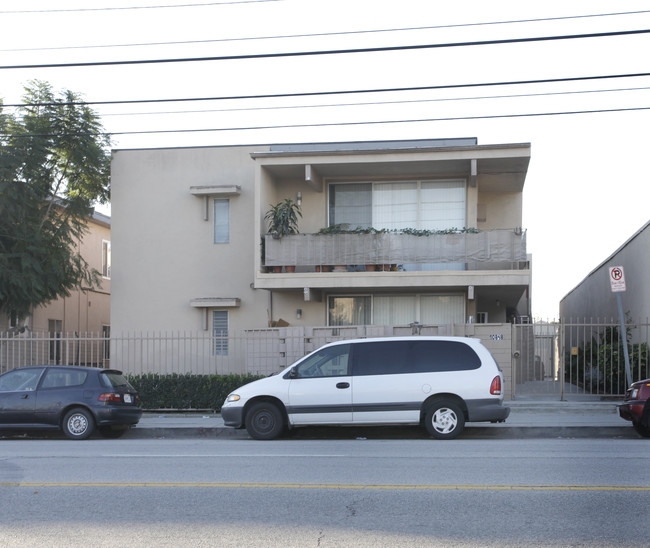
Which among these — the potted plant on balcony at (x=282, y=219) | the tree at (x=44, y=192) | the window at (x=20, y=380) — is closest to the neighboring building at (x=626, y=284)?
the potted plant on balcony at (x=282, y=219)

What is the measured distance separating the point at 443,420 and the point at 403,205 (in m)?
9.48

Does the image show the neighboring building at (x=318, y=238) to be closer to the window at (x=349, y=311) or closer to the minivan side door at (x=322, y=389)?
the window at (x=349, y=311)

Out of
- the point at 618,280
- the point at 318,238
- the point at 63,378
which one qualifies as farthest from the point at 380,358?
the point at 318,238

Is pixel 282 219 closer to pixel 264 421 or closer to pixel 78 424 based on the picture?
pixel 264 421

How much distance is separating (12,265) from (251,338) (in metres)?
7.85

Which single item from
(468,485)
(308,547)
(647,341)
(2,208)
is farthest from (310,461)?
(2,208)

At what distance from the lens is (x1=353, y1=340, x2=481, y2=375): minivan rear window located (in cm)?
1417

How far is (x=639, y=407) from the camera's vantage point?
1413 cm

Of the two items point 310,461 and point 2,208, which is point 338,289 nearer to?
point 2,208

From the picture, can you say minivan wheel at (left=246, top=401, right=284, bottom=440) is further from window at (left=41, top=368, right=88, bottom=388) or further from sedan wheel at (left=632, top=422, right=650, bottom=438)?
sedan wheel at (left=632, top=422, right=650, bottom=438)

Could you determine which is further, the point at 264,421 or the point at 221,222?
the point at 221,222

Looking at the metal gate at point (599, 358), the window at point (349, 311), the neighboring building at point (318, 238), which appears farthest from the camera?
the window at point (349, 311)

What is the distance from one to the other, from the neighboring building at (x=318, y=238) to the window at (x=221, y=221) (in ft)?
0.09

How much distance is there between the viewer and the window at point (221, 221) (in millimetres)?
23266
